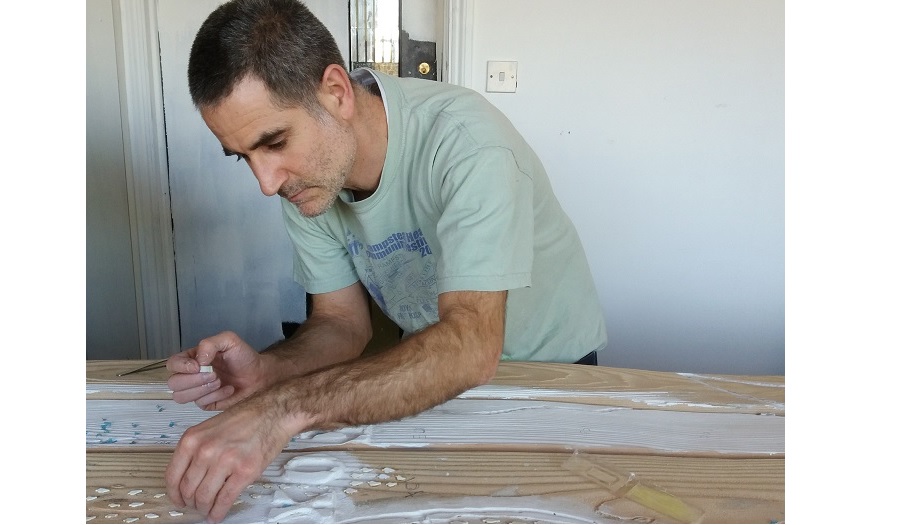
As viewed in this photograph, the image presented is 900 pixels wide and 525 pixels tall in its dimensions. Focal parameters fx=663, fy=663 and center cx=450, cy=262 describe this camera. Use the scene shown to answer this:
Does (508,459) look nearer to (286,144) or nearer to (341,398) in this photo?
(341,398)

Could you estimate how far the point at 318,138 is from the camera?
3.49ft

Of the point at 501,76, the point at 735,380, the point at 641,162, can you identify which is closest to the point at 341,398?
the point at 735,380

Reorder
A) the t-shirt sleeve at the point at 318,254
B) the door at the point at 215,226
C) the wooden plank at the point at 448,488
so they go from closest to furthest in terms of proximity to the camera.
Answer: the wooden plank at the point at 448,488 → the t-shirt sleeve at the point at 318,254 → the door at the point at 215,226

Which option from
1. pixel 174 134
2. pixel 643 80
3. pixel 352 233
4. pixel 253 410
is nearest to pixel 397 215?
pixel 352 233

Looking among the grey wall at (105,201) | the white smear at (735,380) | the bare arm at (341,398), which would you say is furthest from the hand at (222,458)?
the grey wall at (105,201)

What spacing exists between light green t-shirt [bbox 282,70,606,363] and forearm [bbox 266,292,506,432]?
0.08 m

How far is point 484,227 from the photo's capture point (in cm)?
98

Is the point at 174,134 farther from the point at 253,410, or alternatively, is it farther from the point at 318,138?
the point at 253,410

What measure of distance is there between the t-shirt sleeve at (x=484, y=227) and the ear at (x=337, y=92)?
0.71 ft

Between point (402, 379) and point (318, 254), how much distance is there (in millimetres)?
593

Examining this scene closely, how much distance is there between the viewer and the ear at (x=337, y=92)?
1.07 meters

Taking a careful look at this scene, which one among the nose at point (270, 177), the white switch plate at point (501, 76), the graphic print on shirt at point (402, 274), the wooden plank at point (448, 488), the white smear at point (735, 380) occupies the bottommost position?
the wooden plank at point (448, 488)

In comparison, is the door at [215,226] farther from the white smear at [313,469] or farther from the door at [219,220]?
the white smear at [313,469]

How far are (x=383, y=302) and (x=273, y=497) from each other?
0.69 m
